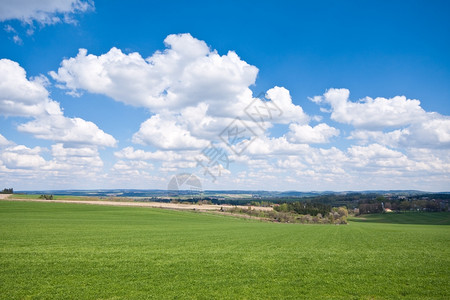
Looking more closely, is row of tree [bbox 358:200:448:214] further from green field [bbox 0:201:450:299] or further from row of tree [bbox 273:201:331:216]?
green field [bbox 0:201:450:299]

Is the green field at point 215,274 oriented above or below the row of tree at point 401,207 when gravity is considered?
above

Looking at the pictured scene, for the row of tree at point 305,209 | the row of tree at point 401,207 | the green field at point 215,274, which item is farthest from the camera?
the row of tree at point 401,207

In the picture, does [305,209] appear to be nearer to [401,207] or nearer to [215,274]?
[401,207]

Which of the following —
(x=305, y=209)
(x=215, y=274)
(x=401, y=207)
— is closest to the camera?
(x=215, y=274)

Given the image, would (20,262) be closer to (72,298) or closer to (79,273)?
(79,273)

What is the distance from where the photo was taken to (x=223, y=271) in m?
16.6

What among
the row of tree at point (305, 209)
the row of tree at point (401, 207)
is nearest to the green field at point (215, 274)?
the row of tree at point (305, 209)

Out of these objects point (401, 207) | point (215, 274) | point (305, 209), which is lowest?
point (401, 207)

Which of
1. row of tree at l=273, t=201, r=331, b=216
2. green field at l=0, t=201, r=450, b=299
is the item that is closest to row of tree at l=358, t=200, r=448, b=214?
row of tree at l=273, t=201, r=331, b=216

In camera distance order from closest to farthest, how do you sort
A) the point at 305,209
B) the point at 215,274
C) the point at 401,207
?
the point at 215,274 < the point at 305,209 < the point at 401,207

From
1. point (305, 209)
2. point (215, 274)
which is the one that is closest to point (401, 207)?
point (305, 209)

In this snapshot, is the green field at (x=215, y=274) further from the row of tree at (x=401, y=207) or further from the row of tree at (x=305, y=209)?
the row of tree at (x=401, y=207)

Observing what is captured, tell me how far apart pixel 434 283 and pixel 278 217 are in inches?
3501

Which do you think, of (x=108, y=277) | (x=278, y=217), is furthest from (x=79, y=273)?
(x=278, y=217)
